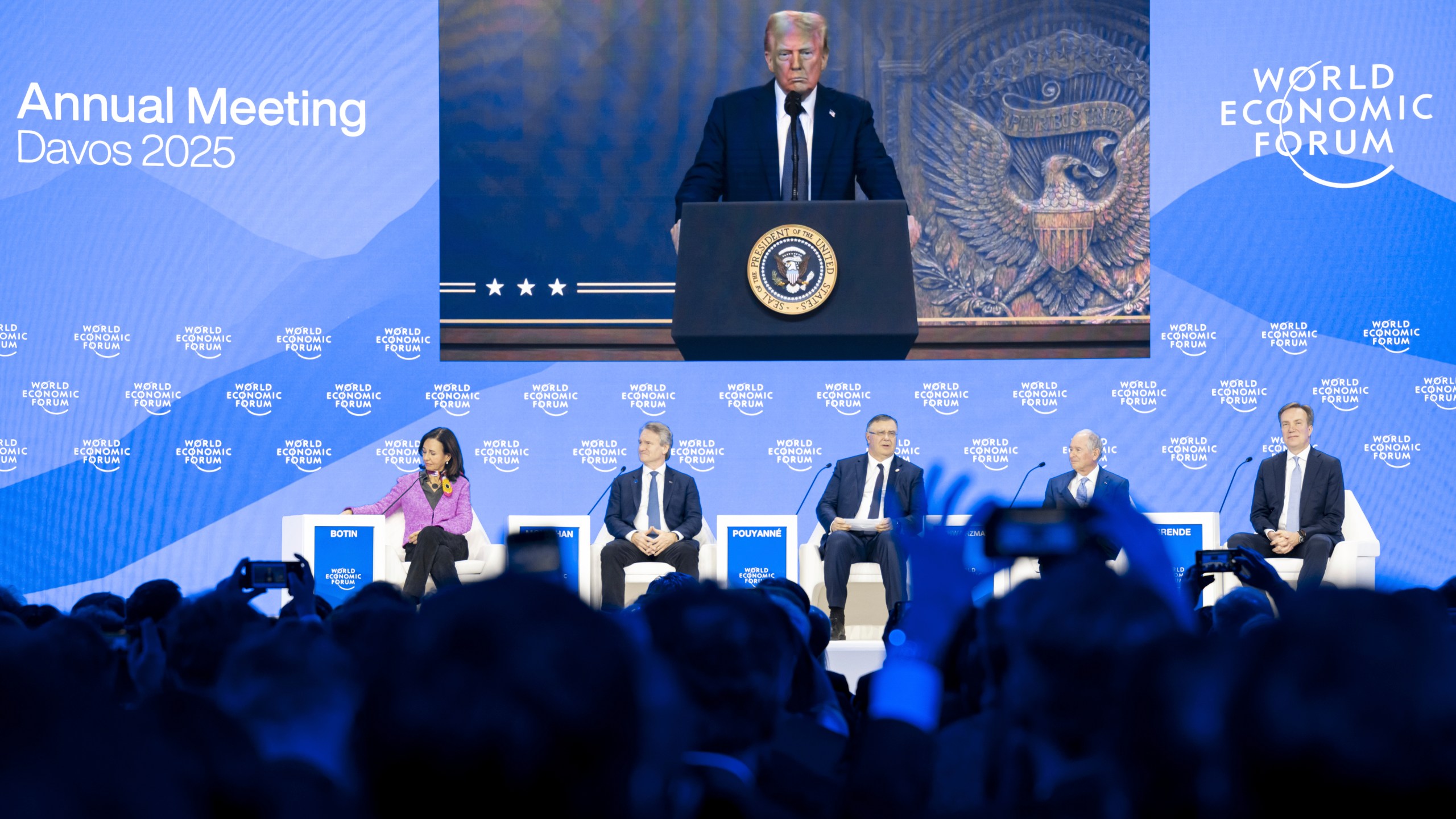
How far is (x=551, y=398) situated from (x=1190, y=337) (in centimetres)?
405

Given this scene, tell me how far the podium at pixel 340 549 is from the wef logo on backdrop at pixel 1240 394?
5128 mm

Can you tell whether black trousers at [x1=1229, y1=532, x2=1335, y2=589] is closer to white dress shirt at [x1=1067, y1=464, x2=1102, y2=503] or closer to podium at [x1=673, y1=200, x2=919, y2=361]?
white dress shirt at [x1=1067, y1=464, x2=1102, y2=503]

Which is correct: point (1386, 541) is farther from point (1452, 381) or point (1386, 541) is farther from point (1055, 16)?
point (1055, 16)

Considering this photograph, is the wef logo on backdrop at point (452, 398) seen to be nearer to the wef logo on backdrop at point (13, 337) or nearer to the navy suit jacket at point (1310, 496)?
the wef logo on backdrop at point (13, 337)

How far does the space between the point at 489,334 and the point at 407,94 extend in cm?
163

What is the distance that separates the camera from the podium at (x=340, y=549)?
7270 mm

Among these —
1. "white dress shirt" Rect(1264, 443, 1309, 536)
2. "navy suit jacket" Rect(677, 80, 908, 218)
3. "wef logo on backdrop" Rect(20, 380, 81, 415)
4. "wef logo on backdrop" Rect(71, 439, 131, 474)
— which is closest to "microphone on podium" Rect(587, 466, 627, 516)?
"navy suit jacket" Rect(677, 80, 908, 218)

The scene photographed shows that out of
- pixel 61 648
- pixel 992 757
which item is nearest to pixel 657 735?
pixel 992 757

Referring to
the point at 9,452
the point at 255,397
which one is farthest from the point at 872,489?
the point at 9,452

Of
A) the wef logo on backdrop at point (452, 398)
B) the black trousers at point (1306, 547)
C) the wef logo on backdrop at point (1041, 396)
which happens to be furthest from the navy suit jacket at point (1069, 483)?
the wef logo on backdrop at point (452, 398)

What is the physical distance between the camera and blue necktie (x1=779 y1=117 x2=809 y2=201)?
7504 millimetres

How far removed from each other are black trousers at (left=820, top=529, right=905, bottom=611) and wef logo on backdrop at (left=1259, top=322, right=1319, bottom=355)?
2.88 m

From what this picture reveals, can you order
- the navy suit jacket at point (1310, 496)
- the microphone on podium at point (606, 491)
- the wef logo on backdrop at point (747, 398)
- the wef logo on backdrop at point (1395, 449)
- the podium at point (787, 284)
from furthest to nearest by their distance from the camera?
the wef logo on backdrop at point (747, 398), the wef logo on backdrop at point (1395, 449), the microphone on podium at point (606, 491), the navy suit jacket at point (1310, 496), the podium at point (787, 284)

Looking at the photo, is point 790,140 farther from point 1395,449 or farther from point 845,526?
point 1395,449
